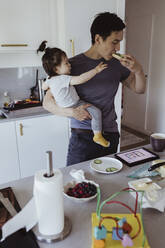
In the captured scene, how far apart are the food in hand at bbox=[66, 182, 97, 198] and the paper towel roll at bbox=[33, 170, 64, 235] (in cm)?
18

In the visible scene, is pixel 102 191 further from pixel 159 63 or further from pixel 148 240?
pixel 159 63

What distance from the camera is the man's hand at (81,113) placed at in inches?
56.4

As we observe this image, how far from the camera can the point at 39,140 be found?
2.41m

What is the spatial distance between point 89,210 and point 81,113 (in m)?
0.69

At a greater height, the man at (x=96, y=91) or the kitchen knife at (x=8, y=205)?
the man at (x=96, y=91)

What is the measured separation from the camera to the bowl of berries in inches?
35.4

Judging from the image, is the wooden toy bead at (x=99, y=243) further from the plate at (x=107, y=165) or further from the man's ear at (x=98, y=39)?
the man's ear at (x=98, y=39)

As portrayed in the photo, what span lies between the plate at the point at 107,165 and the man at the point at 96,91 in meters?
0.31

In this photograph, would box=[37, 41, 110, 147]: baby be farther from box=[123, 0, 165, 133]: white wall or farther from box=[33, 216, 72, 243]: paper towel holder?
box=[123, 0, 165, 133]: white wall

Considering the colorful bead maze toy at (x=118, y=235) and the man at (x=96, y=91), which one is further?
the man at (x=96, y=91)

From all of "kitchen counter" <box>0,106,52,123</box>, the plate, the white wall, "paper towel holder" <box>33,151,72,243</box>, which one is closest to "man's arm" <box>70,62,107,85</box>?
the plate

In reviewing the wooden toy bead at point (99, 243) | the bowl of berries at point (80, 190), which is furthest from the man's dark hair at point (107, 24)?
→ the wooden toy bead at point (99, 243)

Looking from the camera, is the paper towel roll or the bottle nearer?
the paper towel roll

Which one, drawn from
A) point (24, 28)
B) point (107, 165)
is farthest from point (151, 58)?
point (107, 165)
